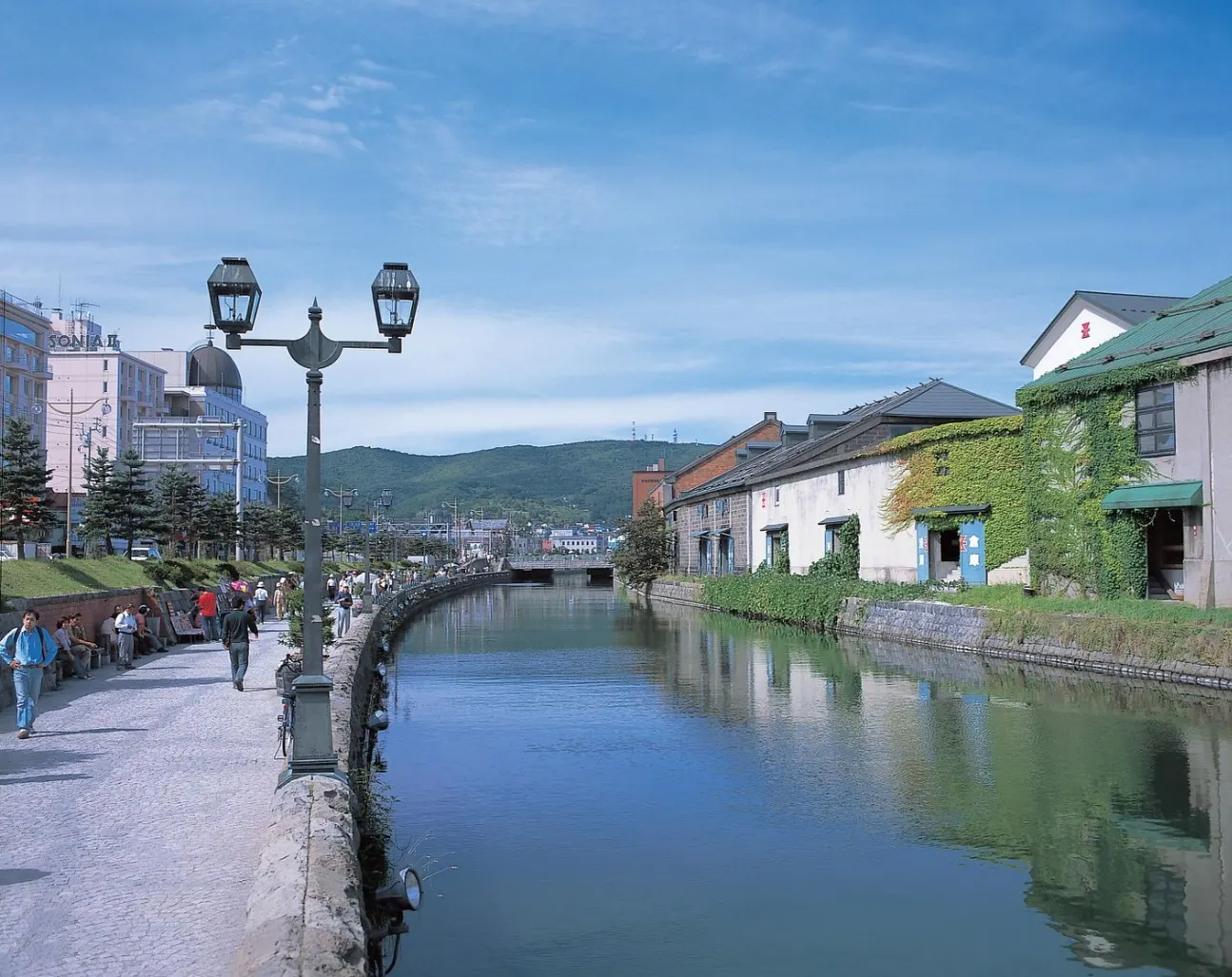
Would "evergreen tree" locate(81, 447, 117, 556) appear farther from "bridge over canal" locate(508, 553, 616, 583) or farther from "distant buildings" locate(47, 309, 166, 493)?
"bridge over canal" locate(508, 553, 616, 583)

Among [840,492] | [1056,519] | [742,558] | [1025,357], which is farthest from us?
[742,558]

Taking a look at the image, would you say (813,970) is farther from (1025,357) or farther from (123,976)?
(1025,357)

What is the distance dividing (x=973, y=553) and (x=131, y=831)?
2985 centimetres

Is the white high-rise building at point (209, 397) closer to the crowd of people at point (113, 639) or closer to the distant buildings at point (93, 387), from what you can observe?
the distant buildings at point (93, 387)

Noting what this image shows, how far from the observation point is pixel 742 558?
58.0 metres

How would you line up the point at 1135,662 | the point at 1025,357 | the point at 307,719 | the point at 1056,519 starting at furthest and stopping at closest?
the point at 1025,357, the point at 1056,519, the point at 1135,662, the point at 307,719

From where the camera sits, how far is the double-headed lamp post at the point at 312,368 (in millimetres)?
9781

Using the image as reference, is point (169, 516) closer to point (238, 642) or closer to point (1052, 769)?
point (238, 642)

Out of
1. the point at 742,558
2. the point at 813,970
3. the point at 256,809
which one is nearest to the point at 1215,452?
the point at 813,970

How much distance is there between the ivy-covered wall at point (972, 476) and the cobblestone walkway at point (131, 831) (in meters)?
24.0

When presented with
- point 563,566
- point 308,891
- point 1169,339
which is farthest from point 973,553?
point 563,566

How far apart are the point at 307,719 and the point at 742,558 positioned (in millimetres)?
49111

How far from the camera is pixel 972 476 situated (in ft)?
116

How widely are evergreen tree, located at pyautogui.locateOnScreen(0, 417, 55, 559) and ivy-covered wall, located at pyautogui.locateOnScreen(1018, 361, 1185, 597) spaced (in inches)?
1168
